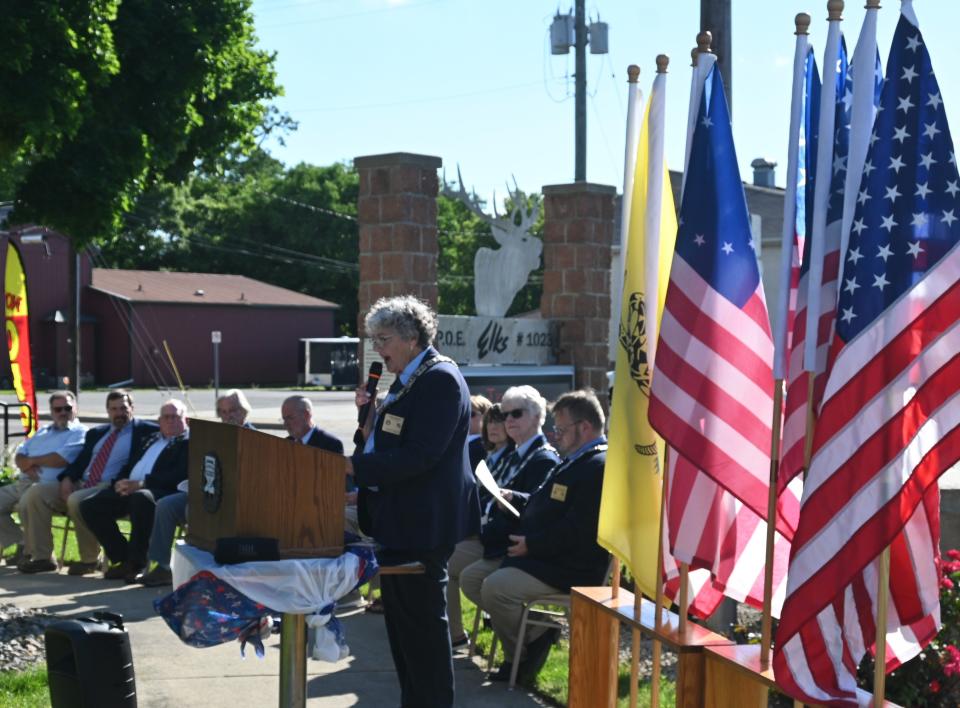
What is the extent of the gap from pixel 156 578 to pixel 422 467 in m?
4.81

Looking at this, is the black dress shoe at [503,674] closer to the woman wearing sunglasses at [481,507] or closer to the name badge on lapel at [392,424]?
the woman wearing sunglasses at [481,507]

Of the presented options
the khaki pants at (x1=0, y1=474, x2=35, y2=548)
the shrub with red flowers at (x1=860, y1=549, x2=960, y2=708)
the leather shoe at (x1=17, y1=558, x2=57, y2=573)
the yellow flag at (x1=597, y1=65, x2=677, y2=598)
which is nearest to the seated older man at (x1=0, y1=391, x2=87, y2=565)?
the khaki pants at (x1=0, y1=474, x2=35, y2=548)

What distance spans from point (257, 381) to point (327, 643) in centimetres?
4846

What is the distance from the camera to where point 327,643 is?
460 cm

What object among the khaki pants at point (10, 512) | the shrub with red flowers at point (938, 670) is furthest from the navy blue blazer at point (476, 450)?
the khaki pants at point (10, 512)

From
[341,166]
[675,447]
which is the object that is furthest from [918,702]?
[341,166]

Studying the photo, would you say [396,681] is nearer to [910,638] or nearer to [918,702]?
[918,702]

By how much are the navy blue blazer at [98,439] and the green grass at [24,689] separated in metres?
3.67

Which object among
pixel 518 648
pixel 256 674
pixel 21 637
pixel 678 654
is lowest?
pixel 256 674

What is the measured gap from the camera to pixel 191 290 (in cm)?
5134

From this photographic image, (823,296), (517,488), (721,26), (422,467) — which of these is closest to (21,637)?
(517,488)

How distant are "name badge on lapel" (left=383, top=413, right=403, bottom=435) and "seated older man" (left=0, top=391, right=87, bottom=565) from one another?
599cm

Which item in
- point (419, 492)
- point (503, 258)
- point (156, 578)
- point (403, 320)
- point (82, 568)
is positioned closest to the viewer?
point (419, 492)

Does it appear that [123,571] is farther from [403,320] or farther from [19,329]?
[403,320]
